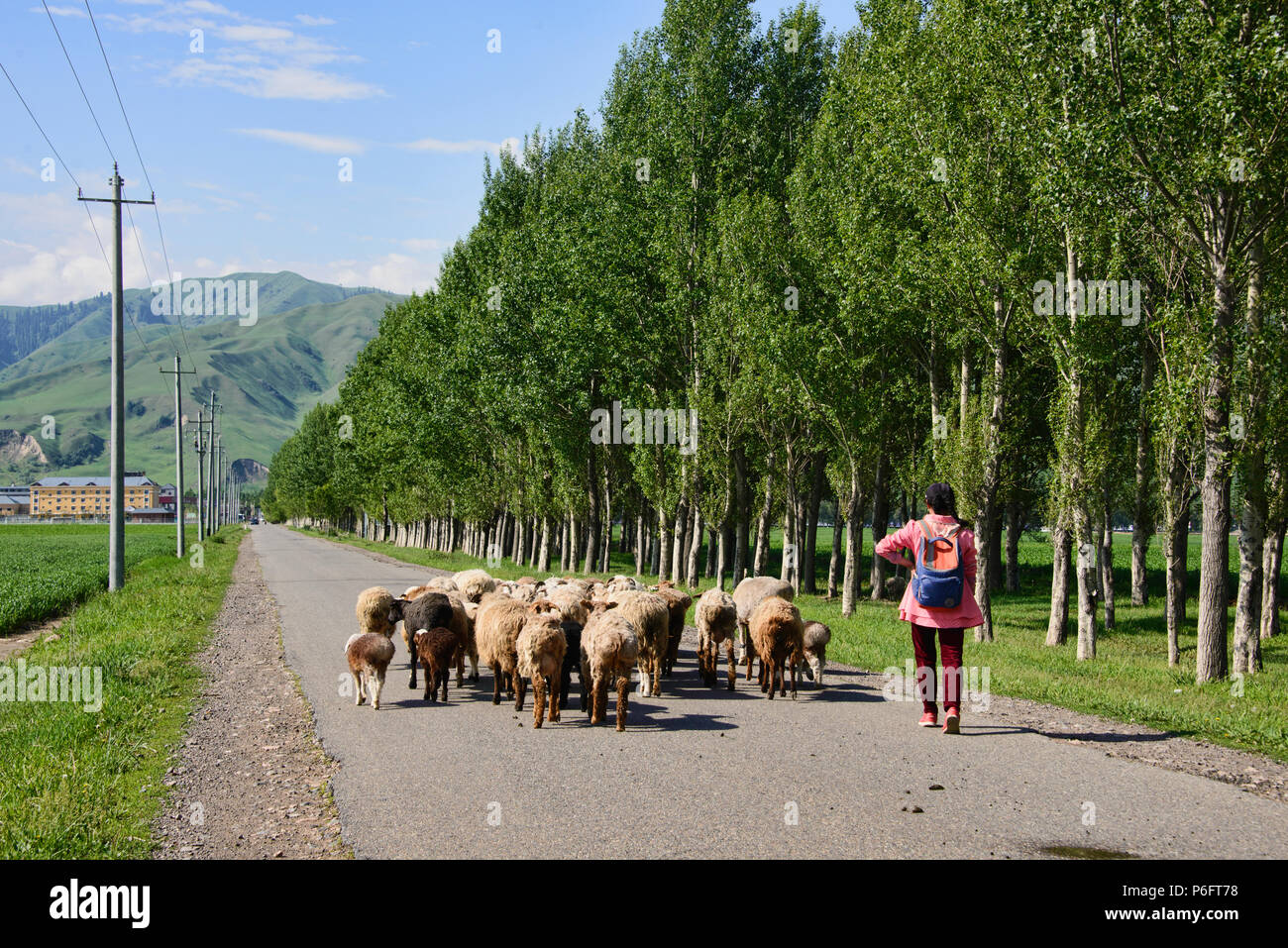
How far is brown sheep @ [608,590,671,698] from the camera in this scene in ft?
43.4

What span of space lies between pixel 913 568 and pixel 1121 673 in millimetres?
8820

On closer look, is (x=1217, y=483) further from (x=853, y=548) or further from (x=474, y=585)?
Result: (x=474, y=585)

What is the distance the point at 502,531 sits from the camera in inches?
2142

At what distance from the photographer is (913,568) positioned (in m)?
10.8

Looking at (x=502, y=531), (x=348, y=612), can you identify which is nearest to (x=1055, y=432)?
(x=348, y=612)

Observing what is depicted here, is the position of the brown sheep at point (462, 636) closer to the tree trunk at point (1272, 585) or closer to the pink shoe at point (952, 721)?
the pink shoe at point (952, 721)

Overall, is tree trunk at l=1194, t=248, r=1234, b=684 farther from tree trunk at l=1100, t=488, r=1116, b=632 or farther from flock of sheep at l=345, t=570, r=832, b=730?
tree trunk at l=1100, t=488, r=1116, b=632

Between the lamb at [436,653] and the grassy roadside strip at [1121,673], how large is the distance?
7.67m

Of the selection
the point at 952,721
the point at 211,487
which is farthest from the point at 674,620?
the point at 211,487

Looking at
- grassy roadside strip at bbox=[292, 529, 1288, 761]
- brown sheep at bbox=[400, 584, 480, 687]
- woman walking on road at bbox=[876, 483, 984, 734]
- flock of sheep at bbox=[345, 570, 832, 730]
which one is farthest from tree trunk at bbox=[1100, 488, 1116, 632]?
brown sheep at bbox=[400, 584, 480, 687]

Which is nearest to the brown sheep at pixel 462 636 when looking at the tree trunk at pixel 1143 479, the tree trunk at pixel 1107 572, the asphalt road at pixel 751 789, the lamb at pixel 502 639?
the lamb at pixel 502 639
